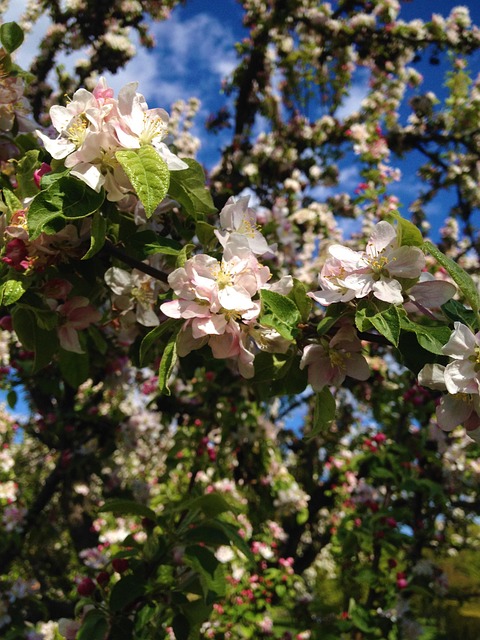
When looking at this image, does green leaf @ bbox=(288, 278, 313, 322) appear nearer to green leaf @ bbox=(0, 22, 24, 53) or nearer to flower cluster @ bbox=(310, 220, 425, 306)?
flower cluster @ bbox=(310, 220, 425, 306)

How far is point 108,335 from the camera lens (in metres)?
1.93

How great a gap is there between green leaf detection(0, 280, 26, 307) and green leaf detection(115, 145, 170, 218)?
11.5 inches

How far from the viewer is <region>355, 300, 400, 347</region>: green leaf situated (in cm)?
71

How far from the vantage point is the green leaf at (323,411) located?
2.83 feet

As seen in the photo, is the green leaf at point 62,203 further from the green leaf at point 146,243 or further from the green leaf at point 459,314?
the green leaf at point 459,314

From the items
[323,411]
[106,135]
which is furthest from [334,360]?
[106,135]

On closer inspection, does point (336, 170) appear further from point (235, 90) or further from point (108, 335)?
point (108, 335)

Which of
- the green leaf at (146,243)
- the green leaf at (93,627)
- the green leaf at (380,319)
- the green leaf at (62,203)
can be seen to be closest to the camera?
the green leaf at (380,319)

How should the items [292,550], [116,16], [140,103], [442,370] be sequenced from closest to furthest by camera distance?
[442,370] < [140,103] < [116,16] < [292,550]

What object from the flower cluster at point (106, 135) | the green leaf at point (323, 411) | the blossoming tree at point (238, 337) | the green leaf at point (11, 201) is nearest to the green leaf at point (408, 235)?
the blossoming tree at point (238, 337)

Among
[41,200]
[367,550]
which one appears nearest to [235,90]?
[367,550]

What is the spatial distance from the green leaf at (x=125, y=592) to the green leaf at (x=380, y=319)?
864mm

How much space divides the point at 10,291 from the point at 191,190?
Result: 379 mm

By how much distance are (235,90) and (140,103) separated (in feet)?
12.9
